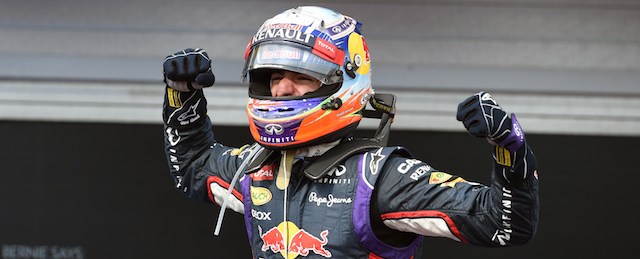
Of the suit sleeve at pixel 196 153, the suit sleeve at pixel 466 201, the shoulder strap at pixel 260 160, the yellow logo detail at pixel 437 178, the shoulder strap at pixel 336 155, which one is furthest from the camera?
the suit sleeve at pixel 196 153

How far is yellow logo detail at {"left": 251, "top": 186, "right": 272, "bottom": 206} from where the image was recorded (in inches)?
122

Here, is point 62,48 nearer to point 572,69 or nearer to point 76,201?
point 76,201

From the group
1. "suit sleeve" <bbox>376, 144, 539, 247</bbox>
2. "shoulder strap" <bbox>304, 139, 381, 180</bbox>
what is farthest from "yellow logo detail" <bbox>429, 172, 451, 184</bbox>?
"shoulder strap" <bbox>304, 139, 381, 180</bbox>

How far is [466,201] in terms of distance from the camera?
279cm

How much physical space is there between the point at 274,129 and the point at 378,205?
15.2 inches

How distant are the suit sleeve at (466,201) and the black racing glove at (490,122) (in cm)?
4

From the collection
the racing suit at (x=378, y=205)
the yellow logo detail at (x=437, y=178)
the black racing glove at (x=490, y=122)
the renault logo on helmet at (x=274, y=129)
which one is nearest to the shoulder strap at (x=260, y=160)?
the racing suit at (x=378, y=205)

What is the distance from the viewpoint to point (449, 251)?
230 inches

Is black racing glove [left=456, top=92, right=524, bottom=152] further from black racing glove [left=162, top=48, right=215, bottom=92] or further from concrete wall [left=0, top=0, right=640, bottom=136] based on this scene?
concrete wall [left=0, top=0, right=640, bottom=136]

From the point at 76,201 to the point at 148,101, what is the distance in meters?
0.75

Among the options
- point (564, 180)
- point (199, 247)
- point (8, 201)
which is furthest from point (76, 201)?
point (564, 180)

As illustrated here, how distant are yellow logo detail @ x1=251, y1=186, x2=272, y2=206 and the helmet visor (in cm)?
37

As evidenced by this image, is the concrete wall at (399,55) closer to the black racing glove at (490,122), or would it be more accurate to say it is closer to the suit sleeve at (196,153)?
the suit sleeve at (196,153)

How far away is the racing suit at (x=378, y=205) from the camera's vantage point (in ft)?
8.82
